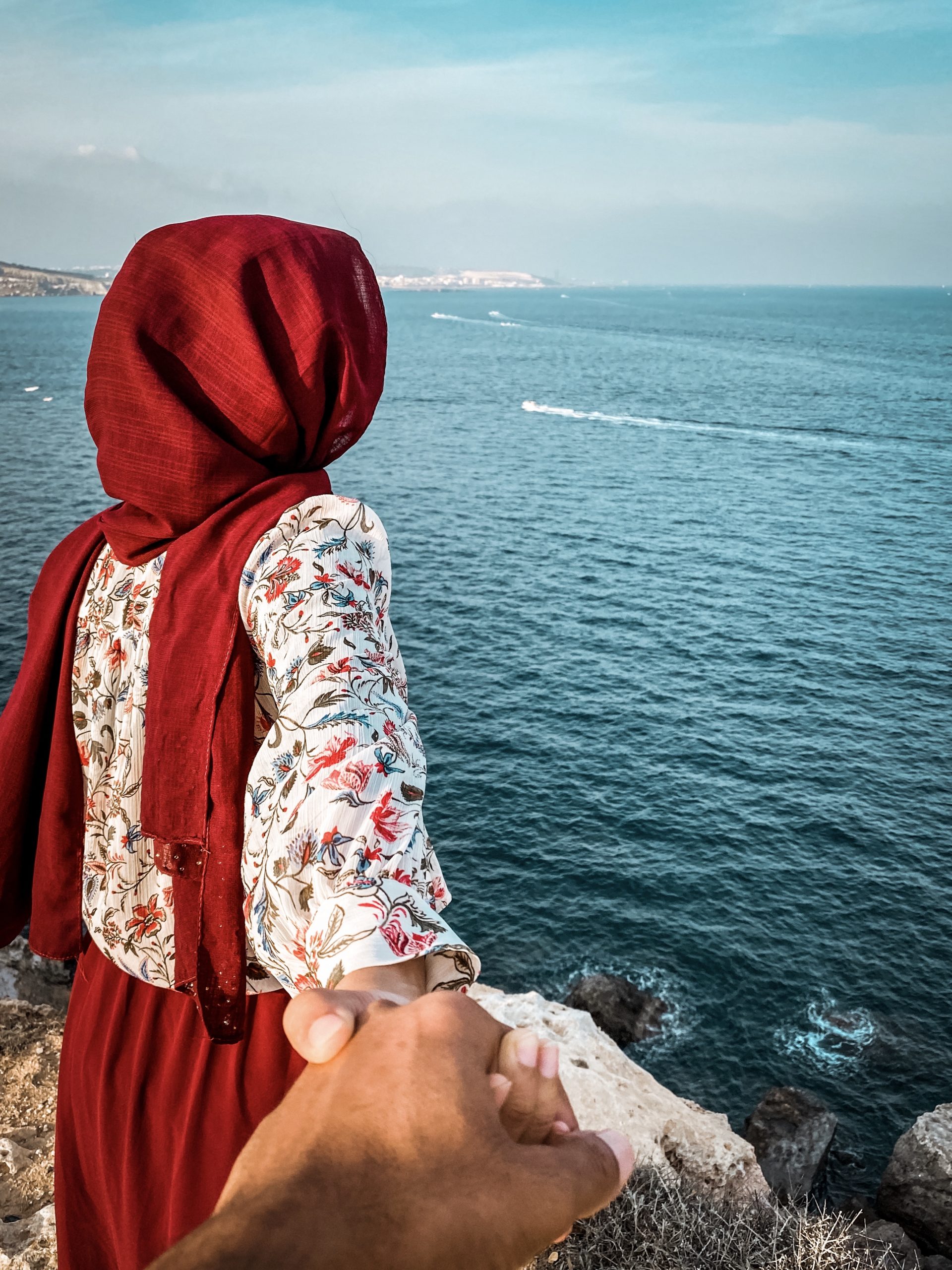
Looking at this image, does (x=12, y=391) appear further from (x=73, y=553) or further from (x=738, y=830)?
(x=73, y=553)

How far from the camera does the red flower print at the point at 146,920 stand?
5.61 ft

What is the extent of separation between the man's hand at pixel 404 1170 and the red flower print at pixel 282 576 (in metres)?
0.71

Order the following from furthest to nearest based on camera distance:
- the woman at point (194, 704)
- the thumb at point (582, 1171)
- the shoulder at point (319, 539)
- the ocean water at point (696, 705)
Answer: the ocean water at point (696, 705), the shoulder at point (319, 539), the woman at point (194, 704), the thumb at point (582, 1171)

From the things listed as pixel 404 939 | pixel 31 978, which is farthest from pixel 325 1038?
pixel 31 978

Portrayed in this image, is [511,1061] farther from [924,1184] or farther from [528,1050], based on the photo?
[924,1184]

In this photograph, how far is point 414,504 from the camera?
6494 centimetres

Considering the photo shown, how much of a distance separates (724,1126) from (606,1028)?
13.3 metres

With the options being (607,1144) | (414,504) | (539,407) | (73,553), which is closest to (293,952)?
(607,1144)

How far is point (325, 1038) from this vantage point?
2.71 ft

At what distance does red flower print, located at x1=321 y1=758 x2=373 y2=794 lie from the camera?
3.79 ft

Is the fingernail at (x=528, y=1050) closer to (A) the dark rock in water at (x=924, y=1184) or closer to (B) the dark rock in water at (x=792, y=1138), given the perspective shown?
(A) the dark rock in water at (x=924, y=1184)

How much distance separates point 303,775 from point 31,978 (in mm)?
13761

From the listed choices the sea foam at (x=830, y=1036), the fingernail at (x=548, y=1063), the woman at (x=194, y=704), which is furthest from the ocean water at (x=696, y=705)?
the fingernail at (x=548, y=1063)

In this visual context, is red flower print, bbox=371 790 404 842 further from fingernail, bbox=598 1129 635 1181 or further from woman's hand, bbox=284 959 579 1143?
fingernail, bbox=598 1129 635 1181
